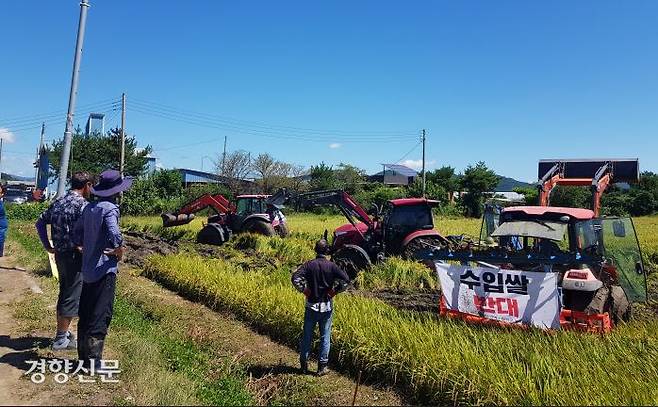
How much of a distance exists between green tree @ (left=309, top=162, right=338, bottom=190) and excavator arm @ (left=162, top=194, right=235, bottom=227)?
24.6 metres

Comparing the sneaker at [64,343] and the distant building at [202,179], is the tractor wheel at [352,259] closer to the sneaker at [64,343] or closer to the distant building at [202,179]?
the sneaker at [64,343]

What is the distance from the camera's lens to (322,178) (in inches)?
1882

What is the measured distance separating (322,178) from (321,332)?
4240 centimetres

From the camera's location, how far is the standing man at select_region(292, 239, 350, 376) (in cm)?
552

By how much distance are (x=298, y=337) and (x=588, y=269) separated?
399cm

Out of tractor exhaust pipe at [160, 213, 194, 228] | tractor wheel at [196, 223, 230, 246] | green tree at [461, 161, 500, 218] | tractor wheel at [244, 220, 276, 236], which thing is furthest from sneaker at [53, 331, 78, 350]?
green tree at [461, 161, 500, 218]

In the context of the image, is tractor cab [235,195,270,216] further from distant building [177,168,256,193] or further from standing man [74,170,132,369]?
distant building [177,168,256,193]

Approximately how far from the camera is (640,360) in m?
4.75

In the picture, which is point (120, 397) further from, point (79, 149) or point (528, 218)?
point (79, 149)

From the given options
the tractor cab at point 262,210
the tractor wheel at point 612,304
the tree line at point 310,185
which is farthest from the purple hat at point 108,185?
the tree line at point 310,185

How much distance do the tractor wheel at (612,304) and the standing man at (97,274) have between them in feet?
18.1

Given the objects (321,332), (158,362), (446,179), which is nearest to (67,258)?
(158,362)

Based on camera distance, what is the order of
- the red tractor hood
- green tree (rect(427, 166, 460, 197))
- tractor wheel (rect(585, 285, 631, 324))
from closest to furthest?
tractor wheel (rect(585, 285, 631, 324)) < the red tractor hood < green tree (rect(427, 166, 460, 197))

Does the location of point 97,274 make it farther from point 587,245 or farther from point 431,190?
point 431,190
